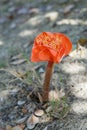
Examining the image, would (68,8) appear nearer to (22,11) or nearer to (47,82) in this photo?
(22,11)

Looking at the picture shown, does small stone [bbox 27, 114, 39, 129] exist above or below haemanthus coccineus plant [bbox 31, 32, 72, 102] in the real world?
below

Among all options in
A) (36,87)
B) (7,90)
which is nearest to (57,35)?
(36,87)

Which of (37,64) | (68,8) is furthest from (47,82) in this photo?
(68,8)

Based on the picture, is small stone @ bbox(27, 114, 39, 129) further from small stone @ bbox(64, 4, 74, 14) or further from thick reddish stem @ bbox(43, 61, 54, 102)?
small stone @ bbox(64, 4, 74, 14)

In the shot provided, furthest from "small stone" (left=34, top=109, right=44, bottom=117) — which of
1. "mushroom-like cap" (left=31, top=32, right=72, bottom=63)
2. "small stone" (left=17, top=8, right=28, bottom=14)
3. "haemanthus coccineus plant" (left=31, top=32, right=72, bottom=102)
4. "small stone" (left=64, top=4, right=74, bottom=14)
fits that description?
"small stone" (left=17, top=8, right=28, bottom=14)

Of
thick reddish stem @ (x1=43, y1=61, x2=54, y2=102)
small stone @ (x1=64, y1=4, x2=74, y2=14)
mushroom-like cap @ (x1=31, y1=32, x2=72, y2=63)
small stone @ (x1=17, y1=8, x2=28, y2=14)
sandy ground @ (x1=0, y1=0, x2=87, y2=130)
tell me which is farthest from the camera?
small stone @ (x1=17, y1=8, x2=28, y2=14)

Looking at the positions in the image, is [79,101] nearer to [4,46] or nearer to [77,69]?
[77,69]

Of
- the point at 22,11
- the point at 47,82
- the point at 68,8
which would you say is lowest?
the point at 22,11

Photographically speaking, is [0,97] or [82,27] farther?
[82,27]
